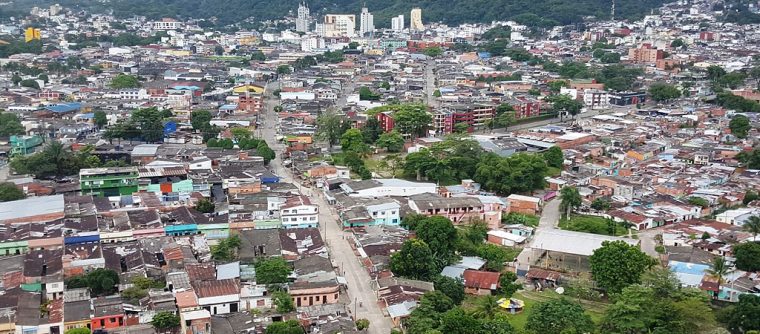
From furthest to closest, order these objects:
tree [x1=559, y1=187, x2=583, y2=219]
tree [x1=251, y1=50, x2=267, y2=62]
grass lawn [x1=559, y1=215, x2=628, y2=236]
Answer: tree [x1=251, y1=50, x2=267, y2=62] < tree [x1=559, y1=187, x2=583, y2=219] < grass lawn [x1=559, y1=215, x2=628, y2=236]

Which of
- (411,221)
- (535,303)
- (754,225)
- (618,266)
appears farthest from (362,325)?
(754,225)

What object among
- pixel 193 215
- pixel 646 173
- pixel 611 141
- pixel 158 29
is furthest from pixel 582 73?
pixel 158 29

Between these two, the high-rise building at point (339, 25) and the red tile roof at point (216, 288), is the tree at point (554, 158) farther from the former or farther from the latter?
the high-rise building at point (339, 25)

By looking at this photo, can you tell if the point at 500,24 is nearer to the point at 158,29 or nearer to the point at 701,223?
the point at 158,29

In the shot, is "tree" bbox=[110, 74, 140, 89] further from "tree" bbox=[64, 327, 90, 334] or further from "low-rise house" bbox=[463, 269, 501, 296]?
"low-rise house" bbox=[463, 269, 501, 296]

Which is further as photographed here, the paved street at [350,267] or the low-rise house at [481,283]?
the low-rise house at [481,283]

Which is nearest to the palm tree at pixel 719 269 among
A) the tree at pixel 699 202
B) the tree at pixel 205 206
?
the tree at pixel 699 202

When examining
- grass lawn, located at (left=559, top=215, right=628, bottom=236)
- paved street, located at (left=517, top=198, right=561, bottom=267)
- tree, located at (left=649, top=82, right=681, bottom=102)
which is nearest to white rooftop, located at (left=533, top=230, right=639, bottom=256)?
paved street, located at (left=517, top=198, right=561, bottom=267)
